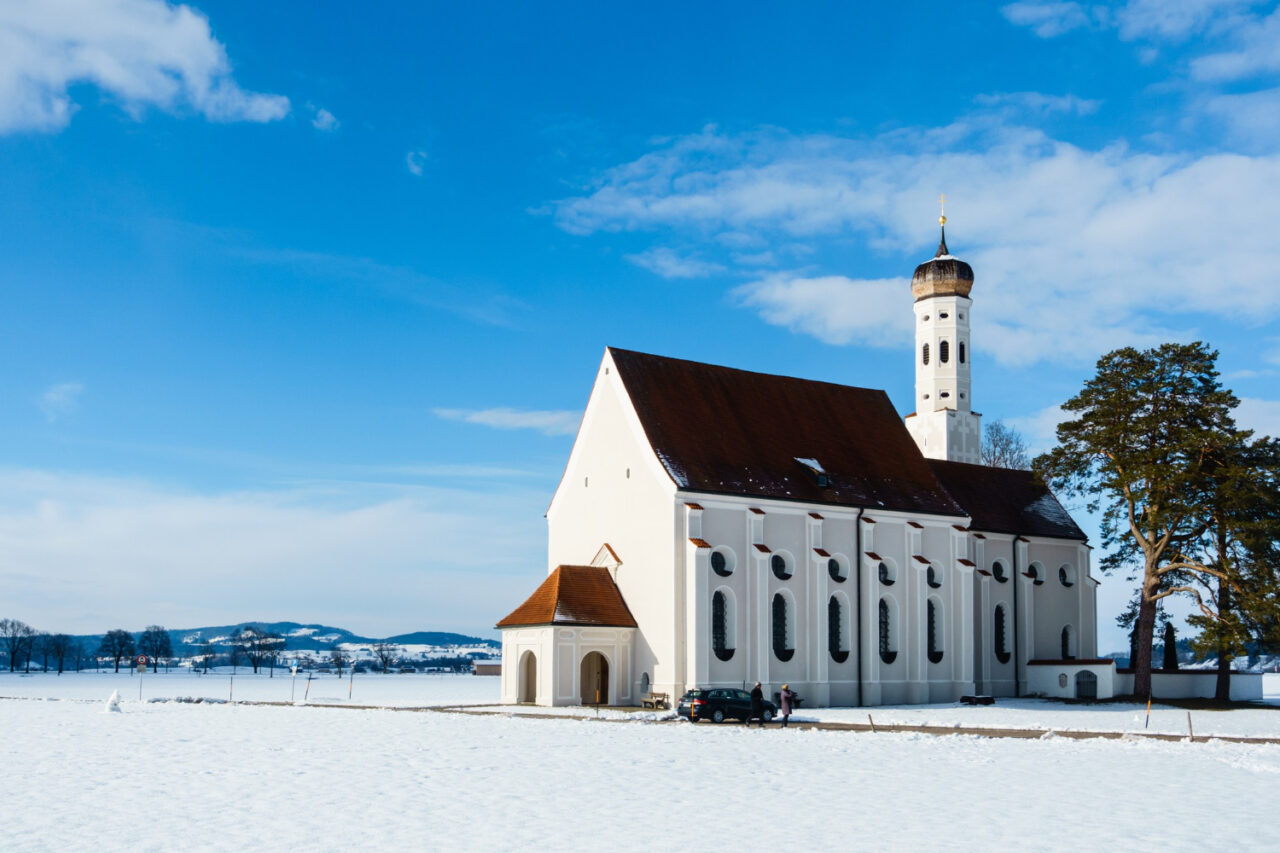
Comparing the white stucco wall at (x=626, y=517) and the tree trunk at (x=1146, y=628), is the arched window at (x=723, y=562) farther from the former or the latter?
the tree trunk at (x=1146, y=628)

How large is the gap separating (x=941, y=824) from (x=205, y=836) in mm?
10397

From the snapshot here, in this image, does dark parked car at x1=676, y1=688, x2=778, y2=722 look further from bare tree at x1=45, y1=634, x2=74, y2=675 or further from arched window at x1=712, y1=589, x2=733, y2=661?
bare tree at x1=45, y1=634, x2=74, y2=675

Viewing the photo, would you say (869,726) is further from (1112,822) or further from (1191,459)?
(1191,459)

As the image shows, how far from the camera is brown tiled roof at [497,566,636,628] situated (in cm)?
4444

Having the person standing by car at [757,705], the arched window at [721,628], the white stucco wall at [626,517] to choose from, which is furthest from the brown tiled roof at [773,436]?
the person standing by car at [757,705]

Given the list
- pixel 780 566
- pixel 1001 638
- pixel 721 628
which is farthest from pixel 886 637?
pixel 1001 638

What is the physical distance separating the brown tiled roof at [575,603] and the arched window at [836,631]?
8.28 metres

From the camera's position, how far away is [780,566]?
4791 cm

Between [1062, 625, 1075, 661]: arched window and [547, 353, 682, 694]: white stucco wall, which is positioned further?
[1062, 625, 1075, 661]: arched window

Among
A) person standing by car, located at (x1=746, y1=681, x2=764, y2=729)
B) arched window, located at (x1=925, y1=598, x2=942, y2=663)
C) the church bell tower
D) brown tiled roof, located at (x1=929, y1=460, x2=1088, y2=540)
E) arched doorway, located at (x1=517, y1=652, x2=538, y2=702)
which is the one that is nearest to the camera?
person standing by car, located at (x1=746, y1=681, x2=764, y2=729)

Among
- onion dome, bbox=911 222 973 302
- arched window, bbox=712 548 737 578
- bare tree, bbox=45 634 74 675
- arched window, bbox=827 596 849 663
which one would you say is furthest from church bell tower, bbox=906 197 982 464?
bare tree, bbox=45 634 74 675

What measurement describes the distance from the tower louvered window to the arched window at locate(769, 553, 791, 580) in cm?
834

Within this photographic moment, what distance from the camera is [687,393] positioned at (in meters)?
49.8

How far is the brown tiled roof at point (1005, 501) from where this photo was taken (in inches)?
2260
